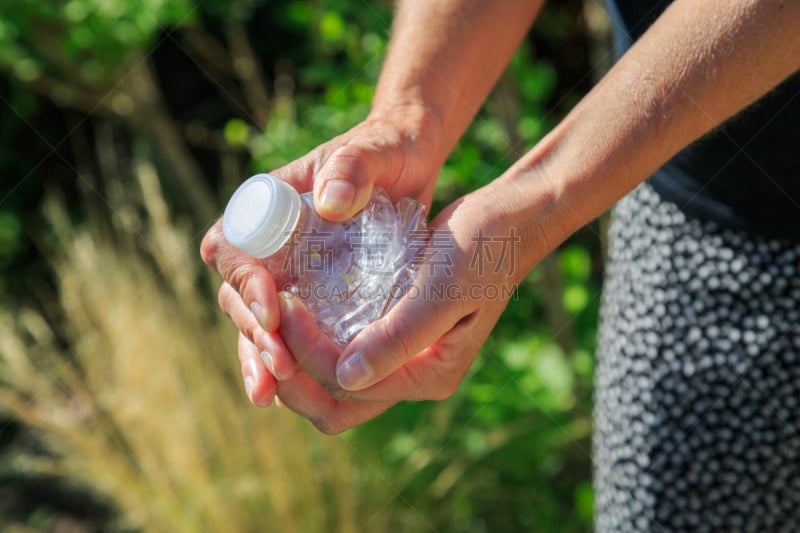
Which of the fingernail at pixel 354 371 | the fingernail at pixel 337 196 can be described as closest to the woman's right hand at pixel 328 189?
the fingernail at pixel 337 196

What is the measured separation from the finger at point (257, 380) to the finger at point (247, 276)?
8 centimetres

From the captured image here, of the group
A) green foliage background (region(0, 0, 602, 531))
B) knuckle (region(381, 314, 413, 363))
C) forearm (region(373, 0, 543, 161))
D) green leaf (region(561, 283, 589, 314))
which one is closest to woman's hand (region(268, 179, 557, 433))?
knuckle (region(381, 314, 413, 363))

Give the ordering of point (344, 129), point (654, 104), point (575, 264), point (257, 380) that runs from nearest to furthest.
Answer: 1. point (654, 104)
2. point (257, 380)
3. point (344, 129)
4. point (575, 264)

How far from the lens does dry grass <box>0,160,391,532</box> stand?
2076 mm

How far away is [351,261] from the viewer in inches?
44.8

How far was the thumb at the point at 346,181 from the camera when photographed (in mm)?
1009

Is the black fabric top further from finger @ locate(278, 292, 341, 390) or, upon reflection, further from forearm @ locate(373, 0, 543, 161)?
finger @ locate(278, 292, 341, 390)

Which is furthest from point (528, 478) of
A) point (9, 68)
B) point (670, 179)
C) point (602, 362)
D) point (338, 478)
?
point (9, 68)

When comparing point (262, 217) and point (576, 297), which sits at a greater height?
point (262, 217)

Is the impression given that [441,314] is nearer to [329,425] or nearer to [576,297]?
[329,425]

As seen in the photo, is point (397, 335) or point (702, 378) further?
point (702, 378)

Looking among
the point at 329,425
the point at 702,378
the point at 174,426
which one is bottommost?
the point at 174,426

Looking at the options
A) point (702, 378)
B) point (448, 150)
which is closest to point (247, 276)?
point (448, 150)

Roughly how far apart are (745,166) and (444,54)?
1.43 ft
